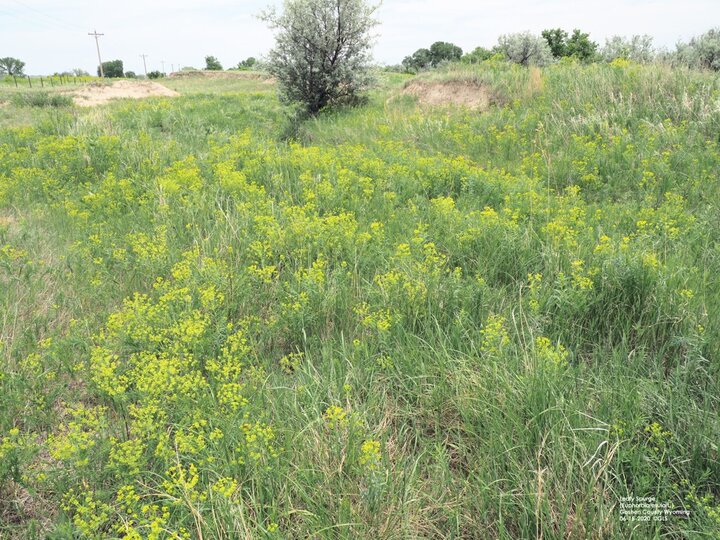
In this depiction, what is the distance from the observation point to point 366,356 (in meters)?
2.96

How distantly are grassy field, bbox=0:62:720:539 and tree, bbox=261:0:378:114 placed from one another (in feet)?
28.4

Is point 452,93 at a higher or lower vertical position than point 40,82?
lower

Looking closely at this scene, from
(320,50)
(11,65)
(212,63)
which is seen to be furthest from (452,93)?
(11,65)

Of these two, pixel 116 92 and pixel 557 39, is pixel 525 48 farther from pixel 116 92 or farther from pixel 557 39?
pixel 116 92

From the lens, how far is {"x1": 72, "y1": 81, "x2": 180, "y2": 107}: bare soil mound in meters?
21.6

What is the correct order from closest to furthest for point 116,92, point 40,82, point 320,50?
point 320,50 → point 116,92 → point 40,82

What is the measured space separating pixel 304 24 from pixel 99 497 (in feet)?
45.8

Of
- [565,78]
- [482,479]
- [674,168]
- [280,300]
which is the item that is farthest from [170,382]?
[565,78]

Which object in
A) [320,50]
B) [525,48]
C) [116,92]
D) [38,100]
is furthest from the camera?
[116,92]

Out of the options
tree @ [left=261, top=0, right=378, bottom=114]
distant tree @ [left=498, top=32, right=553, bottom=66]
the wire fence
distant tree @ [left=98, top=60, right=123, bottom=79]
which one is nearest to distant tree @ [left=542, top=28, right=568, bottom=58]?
distant tree @ [left=498, top=32, right=553, bottom=66]

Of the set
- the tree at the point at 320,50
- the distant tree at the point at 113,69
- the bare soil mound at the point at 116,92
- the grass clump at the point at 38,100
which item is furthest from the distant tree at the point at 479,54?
the distant tree at the point at 113,69

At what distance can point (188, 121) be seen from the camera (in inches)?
469

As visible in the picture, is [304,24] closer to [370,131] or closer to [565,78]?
[370,131]

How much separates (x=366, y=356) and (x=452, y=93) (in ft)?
34.9
